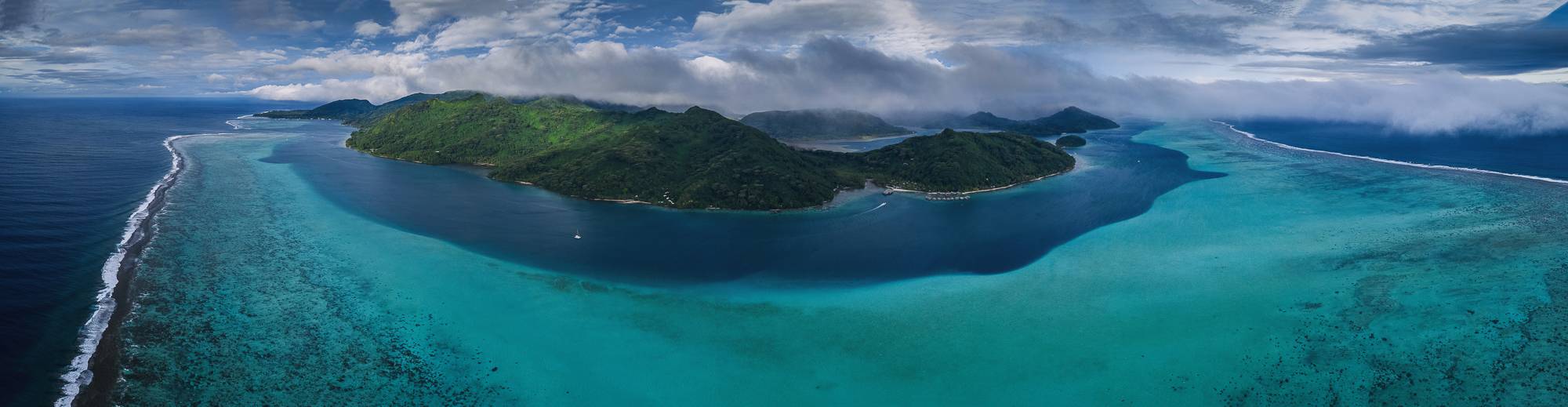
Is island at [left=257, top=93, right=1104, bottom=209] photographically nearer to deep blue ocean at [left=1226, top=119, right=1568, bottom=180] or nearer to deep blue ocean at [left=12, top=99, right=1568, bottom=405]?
deep blue ocean at [left=12, top=99, right=1568, bottom=405]

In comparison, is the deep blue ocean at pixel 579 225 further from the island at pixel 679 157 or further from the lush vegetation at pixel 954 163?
the lush vegetation at pixel 954 163

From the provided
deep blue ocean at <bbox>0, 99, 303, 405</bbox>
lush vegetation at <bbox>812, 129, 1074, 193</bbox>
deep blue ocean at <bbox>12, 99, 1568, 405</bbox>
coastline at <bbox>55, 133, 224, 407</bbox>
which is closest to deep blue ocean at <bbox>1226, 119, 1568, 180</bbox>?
deep blue ocean at <bbox>12, 99, 1568, 405</bbox>

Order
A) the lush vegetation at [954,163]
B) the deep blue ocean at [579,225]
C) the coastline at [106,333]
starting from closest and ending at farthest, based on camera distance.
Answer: the coastline at [106,333] → the deep blue ocean at [579,225] → the lush vegetation at [954,163]

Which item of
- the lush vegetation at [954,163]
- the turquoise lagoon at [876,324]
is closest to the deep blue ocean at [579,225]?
the turquoise lagoon at [876,324]

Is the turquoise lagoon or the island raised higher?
the island

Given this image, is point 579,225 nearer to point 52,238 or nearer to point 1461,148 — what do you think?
point 52,238

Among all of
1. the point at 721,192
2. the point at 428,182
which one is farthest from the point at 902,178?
the point at 428,182
